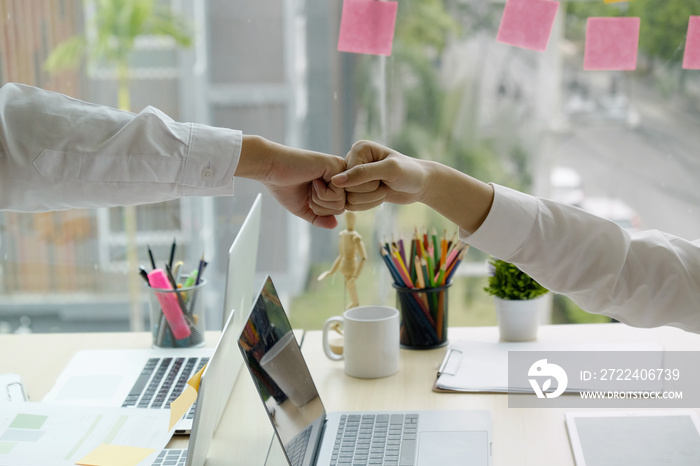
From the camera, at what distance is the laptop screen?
Answer: 0.84 meters

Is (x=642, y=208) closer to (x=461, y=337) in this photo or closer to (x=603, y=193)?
(x=603, y=193)

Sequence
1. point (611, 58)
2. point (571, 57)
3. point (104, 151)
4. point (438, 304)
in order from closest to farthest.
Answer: point (104, 151), point (438, 304), point (611, 58), point (571, 57)

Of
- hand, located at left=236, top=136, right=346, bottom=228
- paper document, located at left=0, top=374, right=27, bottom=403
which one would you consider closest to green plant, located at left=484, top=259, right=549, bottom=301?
hand, located at left=236, top=136, right=346, bottom=228

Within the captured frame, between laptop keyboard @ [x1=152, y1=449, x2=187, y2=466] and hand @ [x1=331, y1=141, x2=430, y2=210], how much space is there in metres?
0.45

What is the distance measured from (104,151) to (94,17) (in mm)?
1145

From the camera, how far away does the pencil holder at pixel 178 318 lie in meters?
1.38

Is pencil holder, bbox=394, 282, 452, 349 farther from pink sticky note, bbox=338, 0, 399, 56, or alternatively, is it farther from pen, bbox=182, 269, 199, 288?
pink sticky note, bbox=338, 0, 399, 56

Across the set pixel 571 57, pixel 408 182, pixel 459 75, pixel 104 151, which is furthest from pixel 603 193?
pixel 104 151

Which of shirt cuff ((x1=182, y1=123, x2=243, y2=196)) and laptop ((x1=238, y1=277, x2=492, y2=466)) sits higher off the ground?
shirt cuff ((x1=182, y1=123, x2=243, y2=196))

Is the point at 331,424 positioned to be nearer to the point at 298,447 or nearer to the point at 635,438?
the point at 298,447

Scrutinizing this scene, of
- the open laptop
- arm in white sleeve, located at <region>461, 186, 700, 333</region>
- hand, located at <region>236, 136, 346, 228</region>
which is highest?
hand, located at <region>236, 136, 346, 228</region>

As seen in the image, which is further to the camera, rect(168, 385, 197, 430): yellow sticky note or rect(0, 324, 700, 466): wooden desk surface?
rect(0, 324, 700, 466): wooden desk surface

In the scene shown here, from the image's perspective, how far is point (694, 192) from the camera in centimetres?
198

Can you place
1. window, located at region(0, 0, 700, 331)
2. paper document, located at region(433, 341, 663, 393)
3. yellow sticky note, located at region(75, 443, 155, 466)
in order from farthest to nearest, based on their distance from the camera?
window, located at region(0, 0, 700, 331) → paper document, located at region(433, 341, 663, 393) → yellow sticky note, located at region(75, 443, 155, 466)
